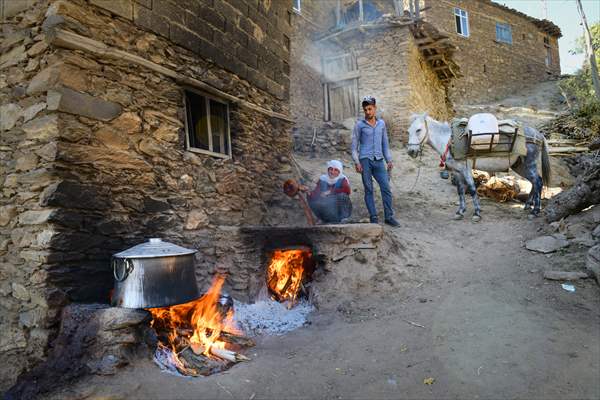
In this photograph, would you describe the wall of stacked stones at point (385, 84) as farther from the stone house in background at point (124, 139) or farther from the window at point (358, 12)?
the window at point (358, 12)

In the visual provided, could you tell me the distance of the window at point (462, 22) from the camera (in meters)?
20.8

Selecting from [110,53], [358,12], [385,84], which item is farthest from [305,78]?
[110,53]

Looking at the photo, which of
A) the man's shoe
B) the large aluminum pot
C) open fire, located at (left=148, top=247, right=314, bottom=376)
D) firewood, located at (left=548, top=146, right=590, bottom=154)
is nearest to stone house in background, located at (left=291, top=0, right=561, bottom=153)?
firewood, located at (left=548, top=146, right=590, bottom=154)

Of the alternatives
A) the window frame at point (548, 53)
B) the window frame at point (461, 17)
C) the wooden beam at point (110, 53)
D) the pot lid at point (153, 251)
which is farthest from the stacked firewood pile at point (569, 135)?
the window frame at point (548, 53)

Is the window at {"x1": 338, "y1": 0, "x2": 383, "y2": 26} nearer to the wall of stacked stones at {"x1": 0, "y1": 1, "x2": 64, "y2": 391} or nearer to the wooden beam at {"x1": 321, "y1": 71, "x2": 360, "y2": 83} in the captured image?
the wooden beam at {"x1": 321, "y1": 71, "x2": 360, "y2": 83}

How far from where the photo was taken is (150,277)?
3201mm

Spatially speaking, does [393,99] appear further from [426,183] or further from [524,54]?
[524,54]

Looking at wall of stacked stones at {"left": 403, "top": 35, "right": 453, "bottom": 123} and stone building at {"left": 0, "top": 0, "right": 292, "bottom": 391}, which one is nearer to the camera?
stone building at {"left": 0, "top": 0, "right": 292, "bottom": 391}

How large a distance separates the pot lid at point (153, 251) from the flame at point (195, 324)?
582 mm

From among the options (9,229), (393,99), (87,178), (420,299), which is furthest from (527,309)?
(393,99)

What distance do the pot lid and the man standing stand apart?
3.28 metres

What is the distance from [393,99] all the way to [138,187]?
10228 millimetres

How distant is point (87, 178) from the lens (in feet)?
11.2

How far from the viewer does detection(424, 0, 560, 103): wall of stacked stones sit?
66.7 feet
